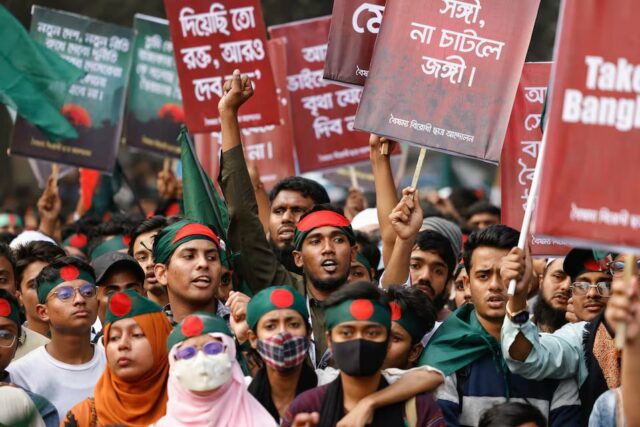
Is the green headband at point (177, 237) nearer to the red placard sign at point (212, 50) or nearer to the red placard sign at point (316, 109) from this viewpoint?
the red placard sign at point (212, 50)

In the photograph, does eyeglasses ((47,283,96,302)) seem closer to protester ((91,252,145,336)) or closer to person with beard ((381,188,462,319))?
protester ((91,252,145,336))

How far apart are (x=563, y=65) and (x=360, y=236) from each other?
13.3ft

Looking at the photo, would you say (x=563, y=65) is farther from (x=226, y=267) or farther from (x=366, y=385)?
(x=226, y=267)

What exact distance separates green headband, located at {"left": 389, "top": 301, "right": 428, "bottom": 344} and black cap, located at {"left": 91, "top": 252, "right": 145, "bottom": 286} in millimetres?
1914

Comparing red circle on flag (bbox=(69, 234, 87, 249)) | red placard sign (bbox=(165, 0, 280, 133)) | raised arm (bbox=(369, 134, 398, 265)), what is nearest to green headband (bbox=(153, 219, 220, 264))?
raised arm (bbox=(369, 134, 398, 265))

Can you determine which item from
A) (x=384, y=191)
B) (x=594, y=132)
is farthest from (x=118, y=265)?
(x=594, y=132)

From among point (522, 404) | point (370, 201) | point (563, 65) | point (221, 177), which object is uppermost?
point (563, 65)

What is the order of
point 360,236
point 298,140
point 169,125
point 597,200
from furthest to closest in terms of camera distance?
point 169,125
point 298,140
point 360,236
point 597,200

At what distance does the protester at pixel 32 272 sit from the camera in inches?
345

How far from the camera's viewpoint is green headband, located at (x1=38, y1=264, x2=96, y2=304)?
769 cm

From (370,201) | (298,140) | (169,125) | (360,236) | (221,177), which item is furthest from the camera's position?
(370,201)

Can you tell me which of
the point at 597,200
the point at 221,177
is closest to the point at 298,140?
the point at 221,177

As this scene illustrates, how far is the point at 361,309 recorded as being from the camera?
20.3 feet

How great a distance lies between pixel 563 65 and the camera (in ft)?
18.5
